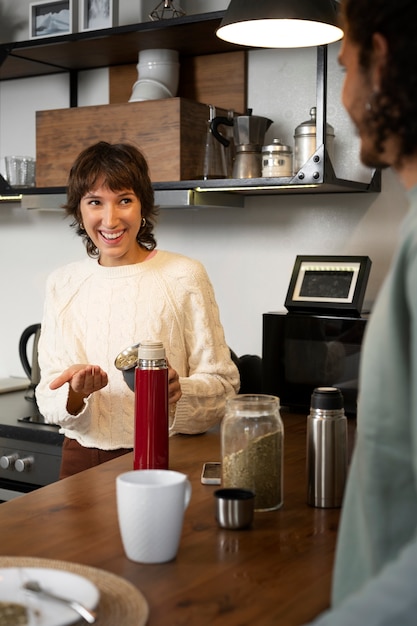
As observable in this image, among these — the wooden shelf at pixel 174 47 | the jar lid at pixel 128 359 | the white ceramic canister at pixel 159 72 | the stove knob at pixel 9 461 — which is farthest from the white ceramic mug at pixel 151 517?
the white ceramic canister at pixel 159 72

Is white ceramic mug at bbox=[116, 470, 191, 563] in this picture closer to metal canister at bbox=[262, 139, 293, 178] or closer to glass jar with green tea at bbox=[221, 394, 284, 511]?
glass jar with green tea at bbox=[221, 394, 284, 511]

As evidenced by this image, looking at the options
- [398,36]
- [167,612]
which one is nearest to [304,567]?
[167,612]

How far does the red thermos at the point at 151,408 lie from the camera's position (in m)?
1.60

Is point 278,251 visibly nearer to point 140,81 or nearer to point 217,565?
point 140,81

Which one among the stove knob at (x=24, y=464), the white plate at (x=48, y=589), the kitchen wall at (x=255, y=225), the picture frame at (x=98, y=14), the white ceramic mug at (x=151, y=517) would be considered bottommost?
the stove knob at (x=24, y=464)

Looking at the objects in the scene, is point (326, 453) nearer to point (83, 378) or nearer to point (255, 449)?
point (255, 449)

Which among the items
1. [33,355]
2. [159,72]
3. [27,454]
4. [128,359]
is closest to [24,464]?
[27,454]

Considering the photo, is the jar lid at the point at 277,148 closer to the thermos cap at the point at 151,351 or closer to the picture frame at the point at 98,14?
the picture frame at the point at 98,14

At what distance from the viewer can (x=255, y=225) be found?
301 centimetres

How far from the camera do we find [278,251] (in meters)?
2.97

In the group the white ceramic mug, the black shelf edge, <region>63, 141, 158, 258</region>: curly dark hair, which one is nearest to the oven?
<region>63, 141, 158, 258</region>: curly dark hair

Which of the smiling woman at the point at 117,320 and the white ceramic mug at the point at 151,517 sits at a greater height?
the smiling woman at the point at 117,320

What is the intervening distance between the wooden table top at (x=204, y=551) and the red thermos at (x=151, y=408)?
84mm

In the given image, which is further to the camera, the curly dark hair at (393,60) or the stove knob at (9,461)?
the stove knob at (9,461)
